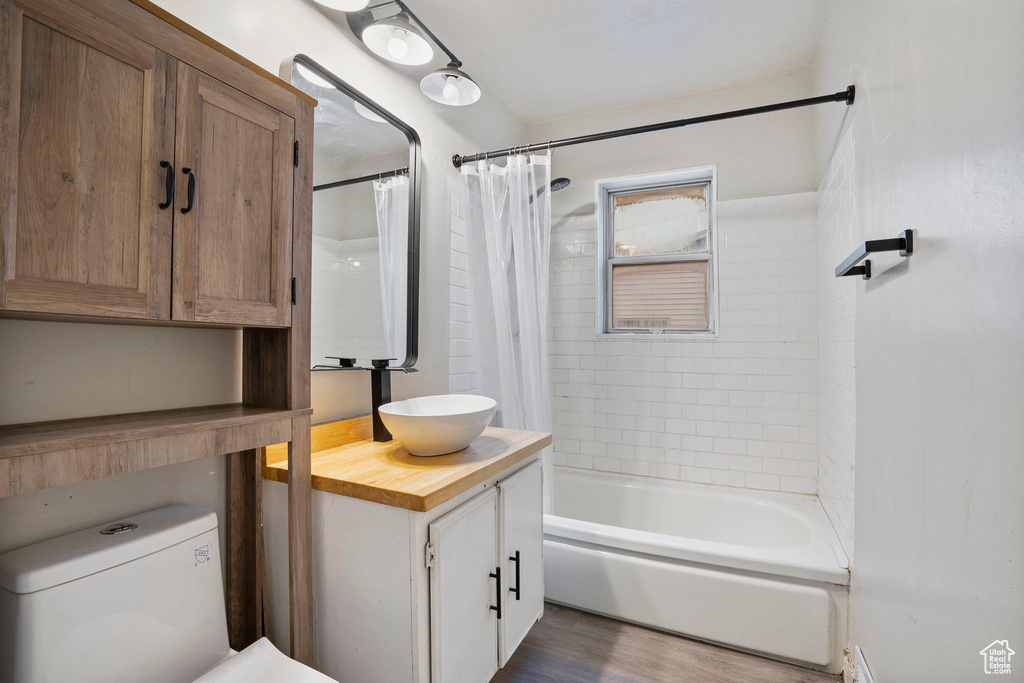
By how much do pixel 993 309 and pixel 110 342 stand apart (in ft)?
5.60

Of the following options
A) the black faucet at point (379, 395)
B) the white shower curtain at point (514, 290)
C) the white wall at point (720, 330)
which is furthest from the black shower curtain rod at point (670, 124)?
the black faucet at point (379, 395)

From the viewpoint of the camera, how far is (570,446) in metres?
3.05

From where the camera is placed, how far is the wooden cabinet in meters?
0.75

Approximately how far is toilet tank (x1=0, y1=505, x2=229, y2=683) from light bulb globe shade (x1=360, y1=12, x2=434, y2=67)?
1617mm

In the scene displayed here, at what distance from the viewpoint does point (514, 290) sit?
2.22 m

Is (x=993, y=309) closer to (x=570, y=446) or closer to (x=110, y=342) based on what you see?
(x=110, y=342)

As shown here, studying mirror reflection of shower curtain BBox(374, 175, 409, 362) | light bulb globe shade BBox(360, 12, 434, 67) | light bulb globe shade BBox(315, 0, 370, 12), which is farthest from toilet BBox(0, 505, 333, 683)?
light bulb globe shade BBox(360, 12, 434, 67)

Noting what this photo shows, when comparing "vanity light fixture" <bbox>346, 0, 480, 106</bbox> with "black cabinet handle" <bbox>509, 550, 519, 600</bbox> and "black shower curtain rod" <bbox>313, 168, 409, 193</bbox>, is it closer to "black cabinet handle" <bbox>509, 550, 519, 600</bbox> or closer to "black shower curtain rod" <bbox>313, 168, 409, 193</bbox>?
"black shower curtain rod" <bbox>313, 168, 409, 193</bbox>

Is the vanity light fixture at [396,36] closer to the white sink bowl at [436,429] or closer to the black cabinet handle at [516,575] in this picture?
the white sink bowl at [436,429]

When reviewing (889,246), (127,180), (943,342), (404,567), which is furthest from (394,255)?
(943,342)

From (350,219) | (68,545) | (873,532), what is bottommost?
(873,532)

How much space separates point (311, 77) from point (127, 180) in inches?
35.7

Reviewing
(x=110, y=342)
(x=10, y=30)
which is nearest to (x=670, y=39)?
(x=10, y=30)

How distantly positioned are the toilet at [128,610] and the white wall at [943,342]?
4.04 ft
